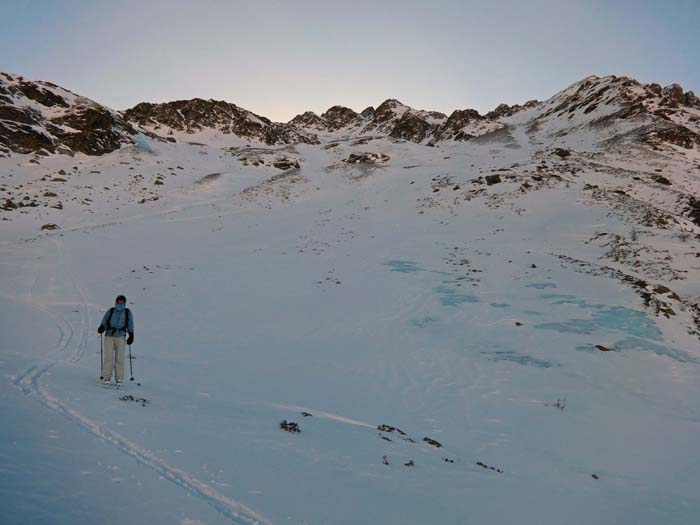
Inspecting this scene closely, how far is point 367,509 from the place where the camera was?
564 centimetres

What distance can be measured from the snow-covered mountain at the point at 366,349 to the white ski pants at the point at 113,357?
370 mm

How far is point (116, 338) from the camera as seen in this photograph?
9.60 metres

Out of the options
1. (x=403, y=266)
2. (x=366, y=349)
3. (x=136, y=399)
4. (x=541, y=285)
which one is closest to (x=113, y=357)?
(x=136, y=399)

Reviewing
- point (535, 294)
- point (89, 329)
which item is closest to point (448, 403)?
point (535, 294)

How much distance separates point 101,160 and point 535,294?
55744 mm

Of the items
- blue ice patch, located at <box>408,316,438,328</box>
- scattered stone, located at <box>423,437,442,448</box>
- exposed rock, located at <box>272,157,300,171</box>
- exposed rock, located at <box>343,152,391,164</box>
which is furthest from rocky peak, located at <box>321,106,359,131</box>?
scattered stone, located at <box>423,437,442,448</box>

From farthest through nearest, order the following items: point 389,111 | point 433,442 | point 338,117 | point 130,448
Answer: point 338,117 → point 389,111 → point 433,442 → point 130,448

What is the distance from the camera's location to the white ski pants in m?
9.33

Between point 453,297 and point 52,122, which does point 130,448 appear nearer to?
point 453,297

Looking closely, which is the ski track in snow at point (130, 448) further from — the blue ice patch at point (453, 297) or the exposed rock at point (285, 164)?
the exposed rock at point (285, 164)

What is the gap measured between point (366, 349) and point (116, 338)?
25.2 feet

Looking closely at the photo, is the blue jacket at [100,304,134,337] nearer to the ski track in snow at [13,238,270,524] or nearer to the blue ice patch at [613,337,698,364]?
the ski track in snow at [13,238,270,524]

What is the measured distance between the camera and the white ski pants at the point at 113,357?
30.6ft

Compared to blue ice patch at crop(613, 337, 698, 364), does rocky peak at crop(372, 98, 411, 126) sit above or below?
above
